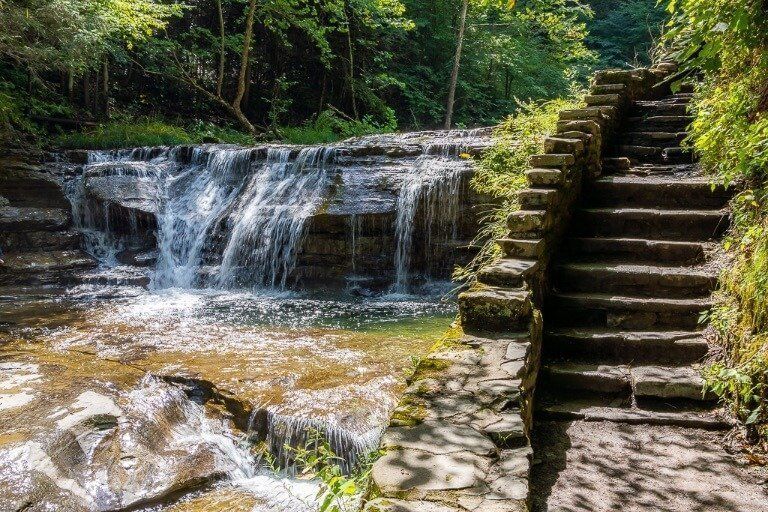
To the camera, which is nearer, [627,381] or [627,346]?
[627,381]

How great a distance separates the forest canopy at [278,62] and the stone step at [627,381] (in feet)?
34.0

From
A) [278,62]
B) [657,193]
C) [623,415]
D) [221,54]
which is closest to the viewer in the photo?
[623,415]

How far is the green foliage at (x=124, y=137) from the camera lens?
1351 centimetres

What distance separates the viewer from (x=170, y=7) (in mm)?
13211

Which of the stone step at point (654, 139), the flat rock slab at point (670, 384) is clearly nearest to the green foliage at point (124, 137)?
the stone step at point (654, 139)

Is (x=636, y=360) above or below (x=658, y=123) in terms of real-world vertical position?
below

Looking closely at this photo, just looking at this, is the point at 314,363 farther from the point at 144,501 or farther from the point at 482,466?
the point at 482,466

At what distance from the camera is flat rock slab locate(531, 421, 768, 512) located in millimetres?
2742

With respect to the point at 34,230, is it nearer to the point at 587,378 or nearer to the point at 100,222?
the point at 100,222

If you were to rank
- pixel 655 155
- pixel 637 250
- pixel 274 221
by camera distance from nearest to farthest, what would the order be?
pixel 637 250, pixel 655 155, pixel 274 221

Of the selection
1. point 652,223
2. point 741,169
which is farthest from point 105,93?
point 741,169

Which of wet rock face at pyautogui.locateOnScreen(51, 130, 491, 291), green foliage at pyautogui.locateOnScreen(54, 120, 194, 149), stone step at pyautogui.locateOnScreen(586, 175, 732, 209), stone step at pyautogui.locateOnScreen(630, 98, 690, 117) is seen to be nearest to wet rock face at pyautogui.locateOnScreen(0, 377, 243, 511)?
stone step at pyautogui.locateOnScreen(586, 175, 732, 209)

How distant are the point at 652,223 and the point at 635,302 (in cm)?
119

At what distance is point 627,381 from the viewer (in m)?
3.84
